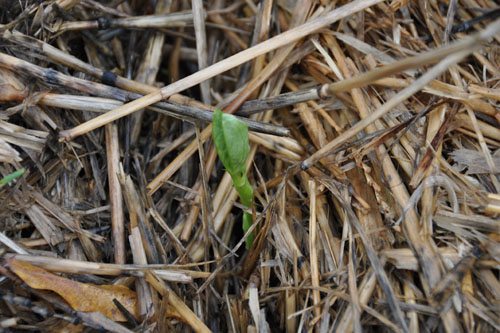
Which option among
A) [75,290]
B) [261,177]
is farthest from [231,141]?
[75,290]

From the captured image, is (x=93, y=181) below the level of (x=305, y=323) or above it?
above

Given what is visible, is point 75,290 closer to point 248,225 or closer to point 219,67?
point 248,225

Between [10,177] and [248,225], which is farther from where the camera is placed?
[248,225]

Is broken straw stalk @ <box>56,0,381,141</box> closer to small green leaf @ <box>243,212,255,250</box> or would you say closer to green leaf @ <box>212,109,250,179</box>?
green leaf @ <box>212,109,250,179</box>

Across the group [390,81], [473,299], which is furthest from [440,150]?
[473,299]

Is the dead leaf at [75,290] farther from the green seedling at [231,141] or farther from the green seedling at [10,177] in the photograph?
the green seedling at [231,141]

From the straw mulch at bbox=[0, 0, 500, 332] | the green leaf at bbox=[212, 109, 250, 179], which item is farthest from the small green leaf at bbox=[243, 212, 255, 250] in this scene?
the green leaf at bbox=[212, 109, 250, 179]

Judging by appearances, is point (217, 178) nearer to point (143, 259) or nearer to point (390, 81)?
point (143, 259)
